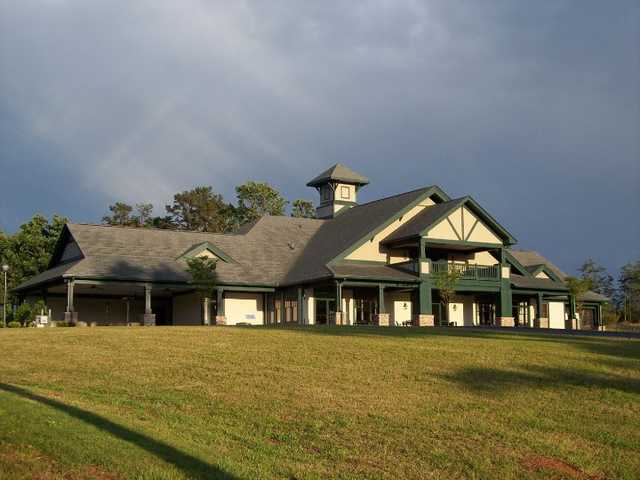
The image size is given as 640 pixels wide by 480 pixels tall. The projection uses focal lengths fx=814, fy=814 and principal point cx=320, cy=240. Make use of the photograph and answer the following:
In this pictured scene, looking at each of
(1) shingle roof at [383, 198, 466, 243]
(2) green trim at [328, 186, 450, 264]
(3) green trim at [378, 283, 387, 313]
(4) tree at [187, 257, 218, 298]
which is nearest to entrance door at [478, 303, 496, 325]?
(2) green trim at [328, 186, 450, 264]

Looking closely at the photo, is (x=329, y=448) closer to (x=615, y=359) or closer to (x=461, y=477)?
(x=461, y=477)

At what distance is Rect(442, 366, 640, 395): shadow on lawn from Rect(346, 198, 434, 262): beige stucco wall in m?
22.0

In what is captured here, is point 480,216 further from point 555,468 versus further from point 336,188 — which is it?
point 555,468

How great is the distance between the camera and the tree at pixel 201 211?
79.1 meters

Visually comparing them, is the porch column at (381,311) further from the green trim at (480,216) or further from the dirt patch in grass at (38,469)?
the dirt patch in grass at (38,469)

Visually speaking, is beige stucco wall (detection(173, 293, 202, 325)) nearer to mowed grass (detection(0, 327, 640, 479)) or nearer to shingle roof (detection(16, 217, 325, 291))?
shingle roof (detection(16, 217, 325, 291))

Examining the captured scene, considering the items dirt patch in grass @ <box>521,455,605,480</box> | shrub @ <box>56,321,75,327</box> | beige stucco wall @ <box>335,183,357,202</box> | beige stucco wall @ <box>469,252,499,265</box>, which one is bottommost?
dirt patch in grass @ <box>521,455,605,480</box>

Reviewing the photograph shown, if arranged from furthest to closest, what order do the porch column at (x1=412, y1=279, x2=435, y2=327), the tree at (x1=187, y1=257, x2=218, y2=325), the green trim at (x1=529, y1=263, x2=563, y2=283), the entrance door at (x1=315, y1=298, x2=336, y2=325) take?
the green trim at (x1=529, y1=263, x2=563, y2=283) → the entrance door at (x1=315, y1=298, x2=336, y2=325) → the porch column at (x1=412, y1=279, x2=435, y2=327) → the tree at (x1=187, y1=257, x2=218, y2=325)

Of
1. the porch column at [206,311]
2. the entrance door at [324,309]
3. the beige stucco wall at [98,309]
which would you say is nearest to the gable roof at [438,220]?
the entrance door at [324,309]

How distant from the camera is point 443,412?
659 inches

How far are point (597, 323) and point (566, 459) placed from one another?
42.9m

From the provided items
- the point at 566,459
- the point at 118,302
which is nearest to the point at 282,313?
the point at 118,302

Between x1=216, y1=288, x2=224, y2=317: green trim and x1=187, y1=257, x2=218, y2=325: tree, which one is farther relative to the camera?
x1=216, y1=288, x2=224, y2=317: green trim

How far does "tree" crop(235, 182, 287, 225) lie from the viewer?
258ft
